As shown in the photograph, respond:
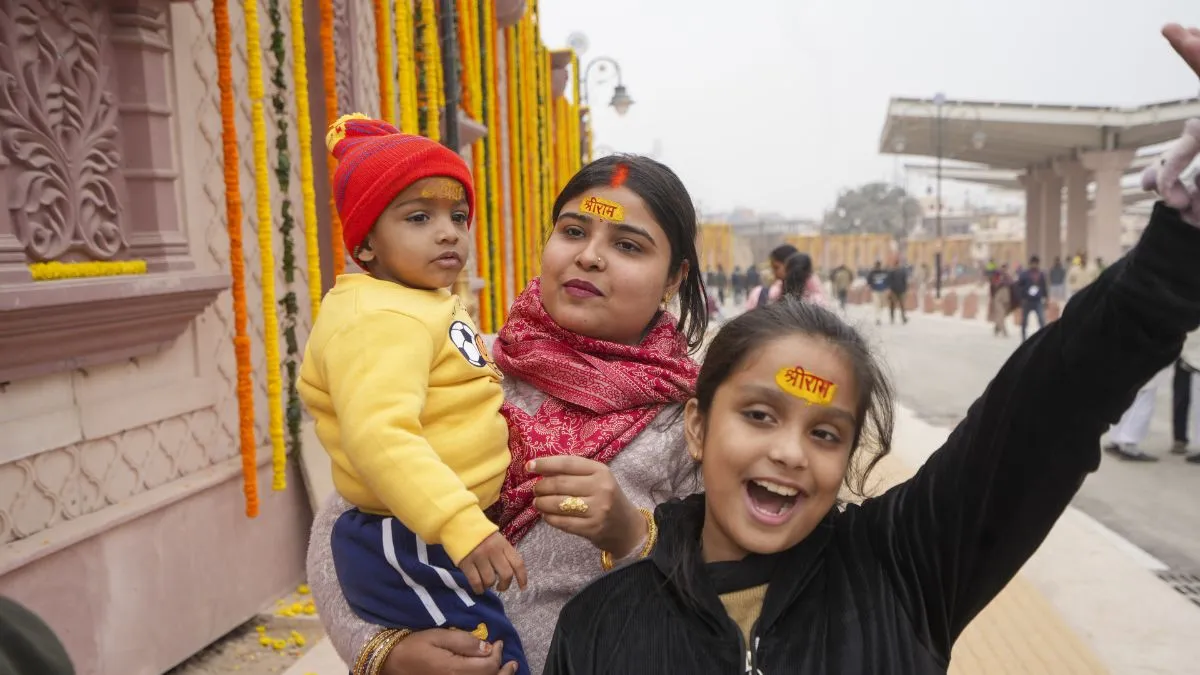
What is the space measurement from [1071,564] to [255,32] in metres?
5.08

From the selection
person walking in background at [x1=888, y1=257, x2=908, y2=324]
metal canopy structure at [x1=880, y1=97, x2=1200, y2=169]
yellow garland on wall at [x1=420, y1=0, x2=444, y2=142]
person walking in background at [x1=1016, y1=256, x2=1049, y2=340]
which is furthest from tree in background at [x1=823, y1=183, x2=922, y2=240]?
yellow garland on wall at [x1=420, y1=0, x2=444, y2=142]

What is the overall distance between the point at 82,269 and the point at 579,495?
234 centimetres

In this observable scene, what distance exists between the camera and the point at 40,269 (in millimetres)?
2697

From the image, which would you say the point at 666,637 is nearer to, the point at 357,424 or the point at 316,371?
the point at 357,424

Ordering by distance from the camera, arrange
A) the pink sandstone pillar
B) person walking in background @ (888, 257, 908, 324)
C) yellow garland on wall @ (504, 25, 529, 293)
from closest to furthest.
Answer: yellow garland on wall @ (504, 25, 529, 293), person walking in background @ (888, 257, 908, 324), the pink sandstone pillar

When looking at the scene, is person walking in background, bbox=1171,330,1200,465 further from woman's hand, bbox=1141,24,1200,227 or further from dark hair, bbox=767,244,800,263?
woman's hand, bbox=1141,24,1200,227

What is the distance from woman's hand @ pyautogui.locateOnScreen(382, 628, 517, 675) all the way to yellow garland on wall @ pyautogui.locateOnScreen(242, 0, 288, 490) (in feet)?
8.68

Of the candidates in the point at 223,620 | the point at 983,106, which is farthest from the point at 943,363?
the point at 983,106

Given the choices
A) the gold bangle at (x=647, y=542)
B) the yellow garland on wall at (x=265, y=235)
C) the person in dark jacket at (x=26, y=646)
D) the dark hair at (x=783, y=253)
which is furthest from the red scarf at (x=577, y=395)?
the dark hair at (x=783, y=253)

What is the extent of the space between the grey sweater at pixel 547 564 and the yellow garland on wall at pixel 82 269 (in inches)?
65.8

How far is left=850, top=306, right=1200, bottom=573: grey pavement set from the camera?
5.26 m

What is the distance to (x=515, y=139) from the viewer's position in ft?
28.9

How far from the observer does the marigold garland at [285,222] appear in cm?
409

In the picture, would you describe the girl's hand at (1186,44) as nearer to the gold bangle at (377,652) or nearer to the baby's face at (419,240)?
the baby's face at (419,240)
